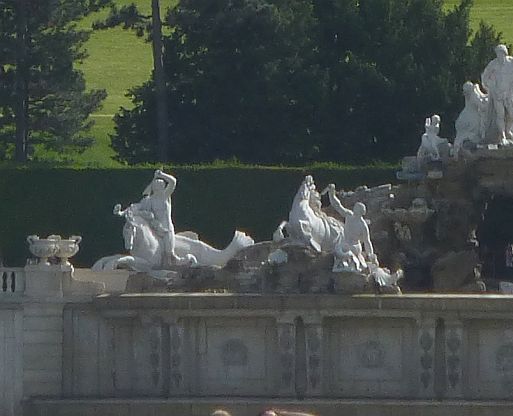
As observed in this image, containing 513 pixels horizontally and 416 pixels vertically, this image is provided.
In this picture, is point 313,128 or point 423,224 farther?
point 313,128

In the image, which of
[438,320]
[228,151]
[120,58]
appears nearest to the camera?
[438,320]

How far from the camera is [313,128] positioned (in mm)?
56719

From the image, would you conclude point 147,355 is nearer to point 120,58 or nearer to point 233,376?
point 233,376

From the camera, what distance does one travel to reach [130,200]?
162 ft

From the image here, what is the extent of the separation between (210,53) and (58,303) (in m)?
15.0

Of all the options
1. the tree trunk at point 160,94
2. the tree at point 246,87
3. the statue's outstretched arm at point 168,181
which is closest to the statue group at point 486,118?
the statue's outstretched arm at point 168,181

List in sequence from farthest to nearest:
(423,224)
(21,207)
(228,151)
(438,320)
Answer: (228,151)
(21,207)
(423,224)
(438,320)

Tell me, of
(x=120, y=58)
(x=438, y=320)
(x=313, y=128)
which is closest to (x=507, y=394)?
(x=438, y=320)

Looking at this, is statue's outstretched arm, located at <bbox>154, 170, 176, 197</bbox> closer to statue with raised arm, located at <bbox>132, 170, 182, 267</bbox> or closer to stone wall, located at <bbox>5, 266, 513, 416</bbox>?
statue with raised arm, located at <bbox>132, 170, 182, 267</bbox>

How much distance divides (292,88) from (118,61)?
89.7ft

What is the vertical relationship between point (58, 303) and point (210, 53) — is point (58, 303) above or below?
below

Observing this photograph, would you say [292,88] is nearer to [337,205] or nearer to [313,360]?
[337,205]

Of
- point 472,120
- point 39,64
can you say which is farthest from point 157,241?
point 39,64

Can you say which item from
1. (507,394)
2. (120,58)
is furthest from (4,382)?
(120,58)
